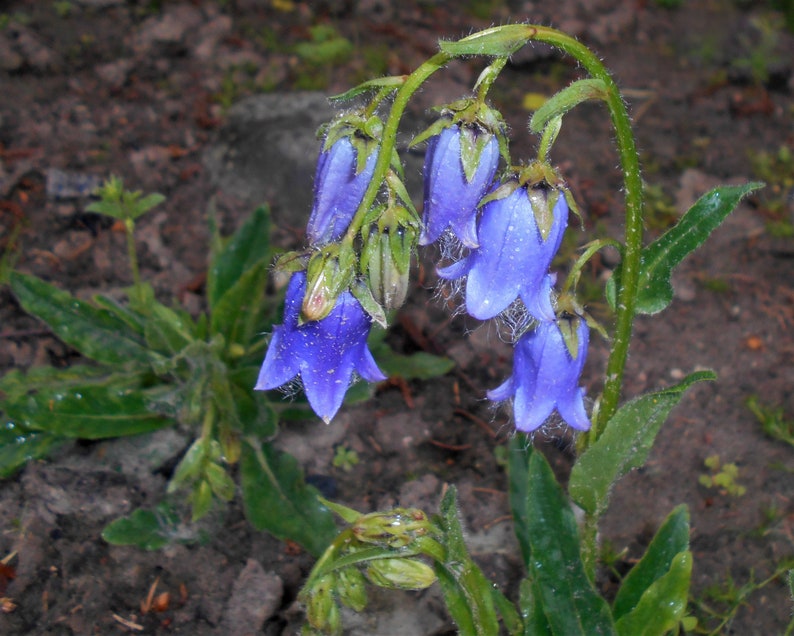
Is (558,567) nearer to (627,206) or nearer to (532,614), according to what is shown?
(532,614)

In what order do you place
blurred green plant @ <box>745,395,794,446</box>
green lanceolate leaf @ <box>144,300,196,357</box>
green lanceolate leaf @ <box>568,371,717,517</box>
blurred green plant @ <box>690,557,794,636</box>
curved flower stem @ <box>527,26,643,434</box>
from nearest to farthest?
curved flower stem @ <box>527,26,643,434</box>, green lanceolate leaf @ <box>568,371,717,517</box>, blurred green plant @ <box>690,557,794,636</box>, green lanceolate leaf @ <box>144,300,196,357</box>, blurred green plant @ <box>745,395,794,446</box>

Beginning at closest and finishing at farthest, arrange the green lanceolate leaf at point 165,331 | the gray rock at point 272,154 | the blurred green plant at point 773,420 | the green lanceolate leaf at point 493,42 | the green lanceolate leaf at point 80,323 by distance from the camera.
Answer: the green lanceolate leaf at point 493,42, the green lanceolate leaf at point 165,331, the green lanceolate leaf at point 80,323, the blurred green plant at point 773,420, the gray rock at point 272,154

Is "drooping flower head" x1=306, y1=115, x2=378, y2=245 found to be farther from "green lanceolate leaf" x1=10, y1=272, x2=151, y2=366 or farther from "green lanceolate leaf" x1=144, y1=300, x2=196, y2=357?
"green lanceolate leaf" x1=10, y1=272, x2=151, y2=366

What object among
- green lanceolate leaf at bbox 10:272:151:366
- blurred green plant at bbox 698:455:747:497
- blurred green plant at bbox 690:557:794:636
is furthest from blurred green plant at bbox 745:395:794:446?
green lanceolate leaf at bbox 10:272:151:366

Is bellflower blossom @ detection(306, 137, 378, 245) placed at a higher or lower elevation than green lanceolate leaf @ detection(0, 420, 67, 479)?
higher

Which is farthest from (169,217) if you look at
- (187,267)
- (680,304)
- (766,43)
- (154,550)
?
(766,43)

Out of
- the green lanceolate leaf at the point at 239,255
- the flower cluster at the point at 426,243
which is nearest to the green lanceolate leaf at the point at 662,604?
the flower cluster at the point at 426,243

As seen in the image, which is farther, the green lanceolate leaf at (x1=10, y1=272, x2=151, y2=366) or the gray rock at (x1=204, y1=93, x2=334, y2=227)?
the gray rock at (x1=204, y1=93, x2=334, y2=227)

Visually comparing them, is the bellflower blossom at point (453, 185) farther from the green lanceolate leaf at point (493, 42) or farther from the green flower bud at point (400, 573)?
the green flower bud at point (400, 573)
